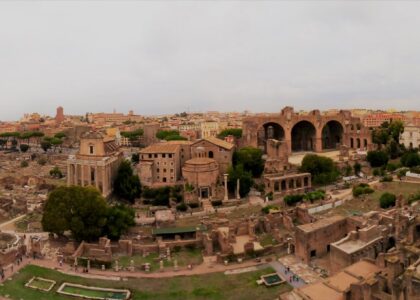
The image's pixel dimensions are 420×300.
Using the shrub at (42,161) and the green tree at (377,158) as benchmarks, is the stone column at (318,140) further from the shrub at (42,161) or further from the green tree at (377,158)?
the shrub at (42,161)

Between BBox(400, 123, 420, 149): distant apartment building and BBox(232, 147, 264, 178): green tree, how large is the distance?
24.6m

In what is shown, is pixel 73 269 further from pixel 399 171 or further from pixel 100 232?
pixel 399 171

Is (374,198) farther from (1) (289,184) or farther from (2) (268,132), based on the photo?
(2) (268,132)

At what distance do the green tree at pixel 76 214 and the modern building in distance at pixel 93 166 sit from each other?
1115 cm

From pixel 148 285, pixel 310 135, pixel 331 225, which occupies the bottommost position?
pixel 148 285

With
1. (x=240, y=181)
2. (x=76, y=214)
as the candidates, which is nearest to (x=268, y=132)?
(x=240, y=181)

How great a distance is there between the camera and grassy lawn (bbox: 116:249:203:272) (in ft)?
102

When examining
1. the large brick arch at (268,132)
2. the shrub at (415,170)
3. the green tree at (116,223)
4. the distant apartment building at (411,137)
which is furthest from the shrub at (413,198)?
the large brick arch at (268,132)

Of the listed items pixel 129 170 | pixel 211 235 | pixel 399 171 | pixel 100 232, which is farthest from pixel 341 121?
pixel 100 232

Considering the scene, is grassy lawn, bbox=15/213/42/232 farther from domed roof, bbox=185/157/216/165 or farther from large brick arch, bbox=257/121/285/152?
large brick arch, bbox=257/121/285/152

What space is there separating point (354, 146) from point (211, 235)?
4240cm

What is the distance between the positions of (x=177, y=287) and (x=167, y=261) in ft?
14.3

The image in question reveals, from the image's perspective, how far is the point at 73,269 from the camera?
3030 cm

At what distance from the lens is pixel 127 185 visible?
46.9 m
